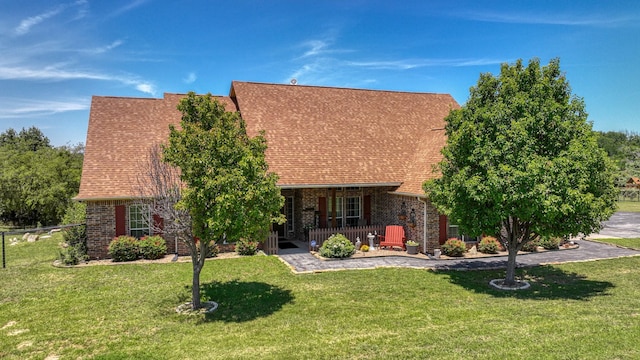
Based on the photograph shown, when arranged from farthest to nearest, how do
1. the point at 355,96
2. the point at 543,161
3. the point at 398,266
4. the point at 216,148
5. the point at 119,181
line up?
1. the point at 355,96
2. the point at 119,181
3. the point at 398,266
4. the point at 543,161
5. the point at 216,148

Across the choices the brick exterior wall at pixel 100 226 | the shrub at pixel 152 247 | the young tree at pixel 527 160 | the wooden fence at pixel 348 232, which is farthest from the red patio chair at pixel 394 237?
the brick exterior wall at pixel 100 226

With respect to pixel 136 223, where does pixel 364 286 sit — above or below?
below

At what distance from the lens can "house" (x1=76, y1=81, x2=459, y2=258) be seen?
706 inches

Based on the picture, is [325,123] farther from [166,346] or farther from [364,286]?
[166,346]

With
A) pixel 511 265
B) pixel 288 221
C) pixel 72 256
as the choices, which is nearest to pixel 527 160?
pixel 511 265

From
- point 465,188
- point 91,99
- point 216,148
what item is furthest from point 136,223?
point 465,188

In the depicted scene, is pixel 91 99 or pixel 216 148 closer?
pixel 216 148

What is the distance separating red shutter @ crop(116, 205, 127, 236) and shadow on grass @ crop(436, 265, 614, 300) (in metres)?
13.8

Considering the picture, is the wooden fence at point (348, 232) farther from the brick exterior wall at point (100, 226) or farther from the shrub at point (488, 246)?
the brick exterior wall at point (100, 226)

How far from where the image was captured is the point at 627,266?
53.4ft

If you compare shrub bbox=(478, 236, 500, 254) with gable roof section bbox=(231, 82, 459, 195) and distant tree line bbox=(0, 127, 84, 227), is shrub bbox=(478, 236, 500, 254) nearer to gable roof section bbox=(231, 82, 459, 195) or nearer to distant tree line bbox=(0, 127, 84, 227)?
gable roof section bbox=(231, 82, 459, 195)

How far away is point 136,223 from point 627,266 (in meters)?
21.5

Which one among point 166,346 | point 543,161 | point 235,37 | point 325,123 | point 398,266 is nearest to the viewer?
point 166,346

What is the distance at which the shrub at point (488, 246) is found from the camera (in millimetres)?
18703
